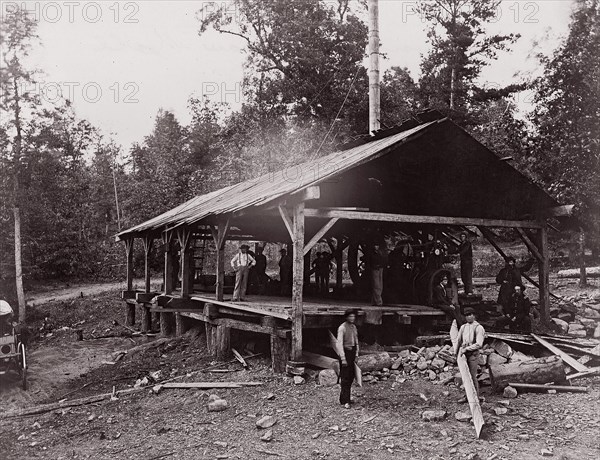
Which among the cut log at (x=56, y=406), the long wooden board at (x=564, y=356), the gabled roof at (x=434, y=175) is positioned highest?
the gabled roof at (x=434, y=175)

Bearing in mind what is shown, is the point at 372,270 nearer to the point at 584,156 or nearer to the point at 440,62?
the point at 584,156

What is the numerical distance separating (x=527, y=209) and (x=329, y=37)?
2046cm

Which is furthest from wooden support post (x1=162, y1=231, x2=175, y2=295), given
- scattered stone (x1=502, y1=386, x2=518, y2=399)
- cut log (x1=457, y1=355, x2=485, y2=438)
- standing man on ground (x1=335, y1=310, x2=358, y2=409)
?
scattered stone (x1=502, y1=386, x2=518, y2=399)

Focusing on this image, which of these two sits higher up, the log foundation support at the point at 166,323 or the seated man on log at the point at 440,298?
the seated man on log at the point at 440,298

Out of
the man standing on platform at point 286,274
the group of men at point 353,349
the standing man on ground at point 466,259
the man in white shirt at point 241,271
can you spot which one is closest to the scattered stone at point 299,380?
the group of men at point 353,349

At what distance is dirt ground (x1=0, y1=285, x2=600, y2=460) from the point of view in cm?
742

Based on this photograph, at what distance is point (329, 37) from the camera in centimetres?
3152

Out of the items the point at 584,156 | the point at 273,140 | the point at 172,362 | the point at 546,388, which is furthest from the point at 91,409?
the point at 273,140

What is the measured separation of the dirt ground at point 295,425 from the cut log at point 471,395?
19 cm

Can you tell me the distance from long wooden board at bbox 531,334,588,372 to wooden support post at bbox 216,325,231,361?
7072 millimetres

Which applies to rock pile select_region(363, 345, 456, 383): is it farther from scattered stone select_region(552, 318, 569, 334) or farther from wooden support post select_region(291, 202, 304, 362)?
scattered stone select_region(552, 318, 569, 334)

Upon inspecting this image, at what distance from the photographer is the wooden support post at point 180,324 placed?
672 inches

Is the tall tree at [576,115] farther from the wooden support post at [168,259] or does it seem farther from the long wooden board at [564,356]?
the wooden support post at [168,259]

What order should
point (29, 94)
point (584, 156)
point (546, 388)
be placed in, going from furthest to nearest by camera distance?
point (29, 94) < point (584, 156) < point (546, 388)
